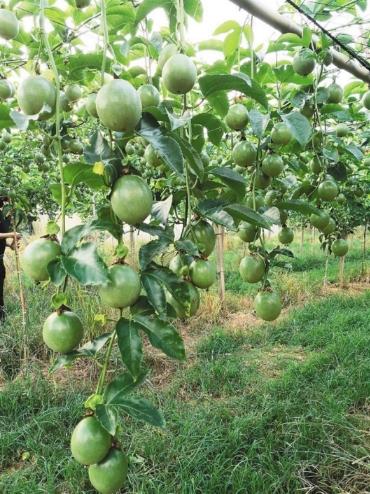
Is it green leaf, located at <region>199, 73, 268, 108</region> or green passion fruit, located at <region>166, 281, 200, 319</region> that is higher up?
green leaf, located at <region>199, 73, 268, 108</region>

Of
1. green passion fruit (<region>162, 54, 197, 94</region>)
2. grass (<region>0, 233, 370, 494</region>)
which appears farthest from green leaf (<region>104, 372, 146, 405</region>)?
grass (<region>0, 233, 370, 494</region>)

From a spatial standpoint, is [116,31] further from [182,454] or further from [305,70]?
[182,454]

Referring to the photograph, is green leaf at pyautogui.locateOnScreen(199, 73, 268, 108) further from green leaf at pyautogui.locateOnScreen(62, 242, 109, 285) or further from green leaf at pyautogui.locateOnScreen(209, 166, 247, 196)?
green leaf at pyautogui.locateOnScreen(62, 242, 109, 285)

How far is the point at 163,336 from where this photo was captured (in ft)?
2.46

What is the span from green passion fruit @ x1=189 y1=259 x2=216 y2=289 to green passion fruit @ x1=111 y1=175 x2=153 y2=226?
18 cm

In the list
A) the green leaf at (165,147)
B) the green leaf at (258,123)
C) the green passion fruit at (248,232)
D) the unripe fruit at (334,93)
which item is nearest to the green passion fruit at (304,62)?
the unripe fruit at (334,93)

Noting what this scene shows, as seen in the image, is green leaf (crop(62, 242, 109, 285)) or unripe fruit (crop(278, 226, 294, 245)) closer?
green leaf (crop(62, 242, 109, 285))

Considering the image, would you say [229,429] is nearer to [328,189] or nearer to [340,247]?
[340,247]

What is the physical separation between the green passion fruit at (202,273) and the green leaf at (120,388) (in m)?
0.20

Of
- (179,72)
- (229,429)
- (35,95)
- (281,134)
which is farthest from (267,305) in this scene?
(229,429)

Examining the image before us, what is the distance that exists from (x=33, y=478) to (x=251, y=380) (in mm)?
1951

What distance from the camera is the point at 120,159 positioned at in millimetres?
755

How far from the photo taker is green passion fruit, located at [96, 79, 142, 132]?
69 cm

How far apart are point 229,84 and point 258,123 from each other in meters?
0.17
